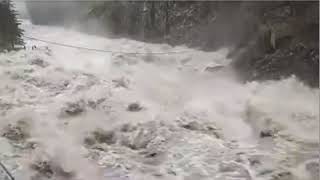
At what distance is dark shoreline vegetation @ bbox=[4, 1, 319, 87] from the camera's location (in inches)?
226

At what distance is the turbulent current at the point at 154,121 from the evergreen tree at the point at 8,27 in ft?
1.94

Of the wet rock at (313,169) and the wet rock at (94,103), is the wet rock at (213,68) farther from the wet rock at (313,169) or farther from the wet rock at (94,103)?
the wet rock at (313,169)

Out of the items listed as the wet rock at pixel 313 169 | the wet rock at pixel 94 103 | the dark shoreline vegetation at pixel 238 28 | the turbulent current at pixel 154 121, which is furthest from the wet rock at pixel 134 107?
the wet rock at pixel 313 169

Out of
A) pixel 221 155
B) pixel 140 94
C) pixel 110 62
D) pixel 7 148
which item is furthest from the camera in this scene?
pixel 110 62

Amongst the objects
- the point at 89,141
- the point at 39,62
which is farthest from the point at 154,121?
the point at 39,62

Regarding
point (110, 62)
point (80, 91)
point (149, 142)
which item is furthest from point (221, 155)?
point (110, 62)

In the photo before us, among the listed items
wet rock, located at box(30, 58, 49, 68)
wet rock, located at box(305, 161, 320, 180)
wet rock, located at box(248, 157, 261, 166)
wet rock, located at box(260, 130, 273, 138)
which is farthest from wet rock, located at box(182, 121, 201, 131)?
wet rock, located at box(30, 58, 49, 68)

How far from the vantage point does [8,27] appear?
8281 millimetres

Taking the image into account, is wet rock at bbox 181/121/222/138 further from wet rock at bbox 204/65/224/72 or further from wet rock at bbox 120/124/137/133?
wet rock at bbox 204/65/224/72

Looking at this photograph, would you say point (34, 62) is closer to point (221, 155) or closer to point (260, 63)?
point (260, 63)

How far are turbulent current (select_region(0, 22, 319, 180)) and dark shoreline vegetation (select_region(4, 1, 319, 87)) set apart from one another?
0.18 metres

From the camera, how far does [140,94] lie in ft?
20.9

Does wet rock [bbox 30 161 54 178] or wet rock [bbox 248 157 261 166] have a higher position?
wet rock [bbox 248 157 261 166]

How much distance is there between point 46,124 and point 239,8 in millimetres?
2407
